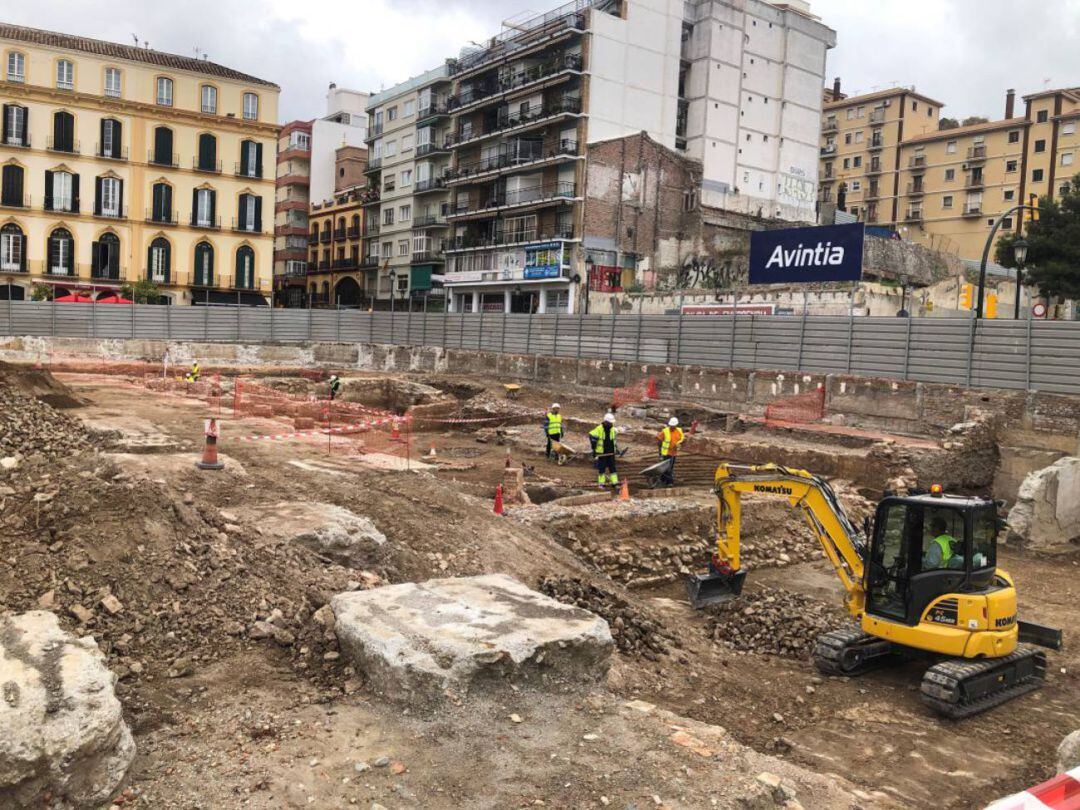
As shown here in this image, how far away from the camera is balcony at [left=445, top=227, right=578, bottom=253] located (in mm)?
46281

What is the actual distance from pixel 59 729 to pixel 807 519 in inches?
318

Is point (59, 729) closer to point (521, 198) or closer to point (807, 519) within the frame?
point (807, 519)

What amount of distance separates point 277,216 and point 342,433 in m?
57.8

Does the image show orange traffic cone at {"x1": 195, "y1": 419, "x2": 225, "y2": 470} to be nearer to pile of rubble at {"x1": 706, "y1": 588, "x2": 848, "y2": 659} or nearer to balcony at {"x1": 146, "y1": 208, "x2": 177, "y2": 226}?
pile of rubble at {"x1": 706, "y1": 588, "x2": 848, "y2": 659}

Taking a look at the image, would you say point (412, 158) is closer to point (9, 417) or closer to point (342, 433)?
point (342, 433)

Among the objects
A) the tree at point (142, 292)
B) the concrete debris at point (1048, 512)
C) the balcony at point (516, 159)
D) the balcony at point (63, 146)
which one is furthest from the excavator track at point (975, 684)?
the balcony at point (63, 146)

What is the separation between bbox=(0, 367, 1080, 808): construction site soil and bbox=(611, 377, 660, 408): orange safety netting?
13151mm

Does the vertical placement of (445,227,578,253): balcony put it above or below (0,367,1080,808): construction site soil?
above

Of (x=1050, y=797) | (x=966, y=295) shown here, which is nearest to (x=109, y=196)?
(x=966, y=295)

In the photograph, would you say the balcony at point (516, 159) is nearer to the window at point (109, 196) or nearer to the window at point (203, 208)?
the window at point (203, 208)

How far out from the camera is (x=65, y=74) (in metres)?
44.8

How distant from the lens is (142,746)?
502 centimetres

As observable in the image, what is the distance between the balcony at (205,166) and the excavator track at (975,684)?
4874cm

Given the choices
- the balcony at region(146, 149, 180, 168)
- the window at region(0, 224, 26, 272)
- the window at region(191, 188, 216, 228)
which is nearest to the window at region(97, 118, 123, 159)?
the balcony at region(146, 149, 180, 168)
